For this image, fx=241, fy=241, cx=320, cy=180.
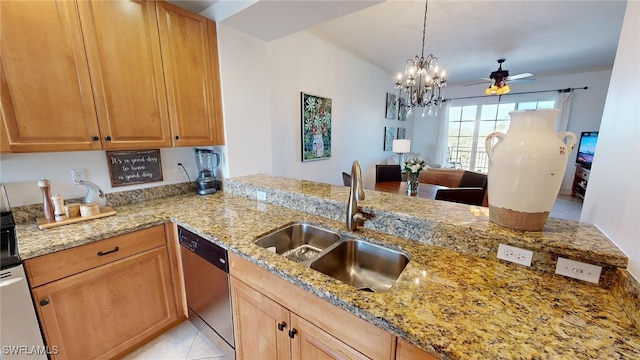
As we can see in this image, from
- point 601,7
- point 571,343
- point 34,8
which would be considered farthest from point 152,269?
point 601,7

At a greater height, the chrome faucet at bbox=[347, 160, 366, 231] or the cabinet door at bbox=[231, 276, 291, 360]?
the chrome faucet at bbox=[347, 160, 366, 231]

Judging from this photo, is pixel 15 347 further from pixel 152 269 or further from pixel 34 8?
pixel 34 8

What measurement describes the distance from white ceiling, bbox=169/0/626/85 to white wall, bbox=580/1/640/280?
117 cm

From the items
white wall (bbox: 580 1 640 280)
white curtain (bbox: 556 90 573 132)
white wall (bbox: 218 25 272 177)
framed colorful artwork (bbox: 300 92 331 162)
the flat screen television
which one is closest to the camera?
white wall (bbox: 580 1 640 280)

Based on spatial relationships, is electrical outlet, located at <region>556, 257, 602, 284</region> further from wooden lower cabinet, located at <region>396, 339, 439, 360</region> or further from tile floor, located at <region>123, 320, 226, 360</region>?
tile floor, located at <region>123, 320, 226, 360</region>

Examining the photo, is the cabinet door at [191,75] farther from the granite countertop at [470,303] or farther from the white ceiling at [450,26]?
the granite countertop at [470,303]

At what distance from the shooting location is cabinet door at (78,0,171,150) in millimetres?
1361

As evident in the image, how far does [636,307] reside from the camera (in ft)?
2.13

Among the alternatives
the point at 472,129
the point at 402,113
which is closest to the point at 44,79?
the point at 402,113

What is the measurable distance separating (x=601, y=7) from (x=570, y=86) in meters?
→ 3.71

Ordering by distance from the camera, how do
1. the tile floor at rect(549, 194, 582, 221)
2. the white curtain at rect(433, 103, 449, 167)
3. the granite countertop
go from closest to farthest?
the granite countertop
the tile floor at rect(549, 194, 582, 221)
the white curtain at rect(433, 103, 449, 167)

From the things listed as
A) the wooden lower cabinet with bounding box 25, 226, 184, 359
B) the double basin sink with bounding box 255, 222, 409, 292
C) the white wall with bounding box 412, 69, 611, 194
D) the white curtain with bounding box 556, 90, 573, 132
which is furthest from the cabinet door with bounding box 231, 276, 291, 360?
the white curtain with bounding box 556, 90, 573, 132

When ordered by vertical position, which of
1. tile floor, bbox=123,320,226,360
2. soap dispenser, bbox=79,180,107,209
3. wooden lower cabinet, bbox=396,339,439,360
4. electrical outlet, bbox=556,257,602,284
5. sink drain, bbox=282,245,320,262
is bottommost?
tile floor, bbox=123,320,226,360

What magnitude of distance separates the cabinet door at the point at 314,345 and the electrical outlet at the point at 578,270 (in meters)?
0.76
